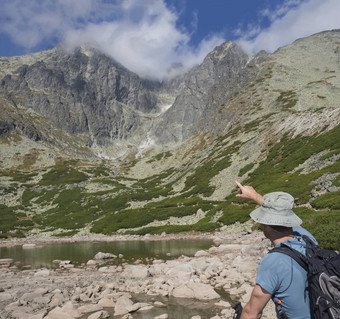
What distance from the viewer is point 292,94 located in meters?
104

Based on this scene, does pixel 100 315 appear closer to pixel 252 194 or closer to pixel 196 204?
pixel 252 194

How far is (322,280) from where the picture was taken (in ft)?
10.9

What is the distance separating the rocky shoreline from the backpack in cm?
709

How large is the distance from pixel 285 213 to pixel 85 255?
91.2 ft

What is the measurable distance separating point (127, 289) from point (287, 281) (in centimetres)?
1333

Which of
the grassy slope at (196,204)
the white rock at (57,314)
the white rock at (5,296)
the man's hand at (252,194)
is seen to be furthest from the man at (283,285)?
the white rock at (5,296)

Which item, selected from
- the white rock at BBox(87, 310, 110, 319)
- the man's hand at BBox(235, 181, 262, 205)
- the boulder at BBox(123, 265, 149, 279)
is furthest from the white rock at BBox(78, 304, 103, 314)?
the man's hand at BBox(235, 181, 262, 205)

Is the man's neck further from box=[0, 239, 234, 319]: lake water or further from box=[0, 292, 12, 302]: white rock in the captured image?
box=[0, 292, 12, 302]: white rock

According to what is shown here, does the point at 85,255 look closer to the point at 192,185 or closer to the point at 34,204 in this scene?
the point at 192,185

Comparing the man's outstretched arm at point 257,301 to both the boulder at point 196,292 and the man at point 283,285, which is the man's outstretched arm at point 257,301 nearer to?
the man at point 283,285

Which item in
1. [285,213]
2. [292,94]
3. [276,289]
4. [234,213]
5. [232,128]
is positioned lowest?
[234,213]

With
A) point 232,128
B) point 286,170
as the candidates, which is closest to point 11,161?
point 232,128

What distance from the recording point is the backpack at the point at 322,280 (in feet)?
10.5

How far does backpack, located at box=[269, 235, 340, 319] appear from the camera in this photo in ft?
10.5
